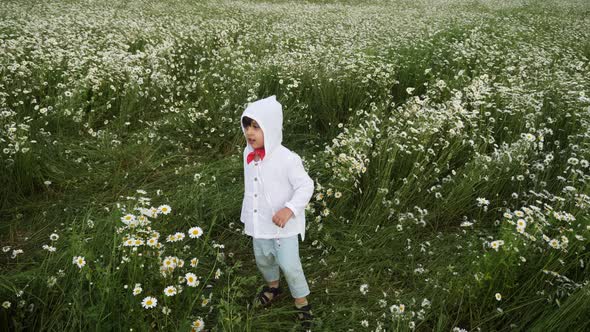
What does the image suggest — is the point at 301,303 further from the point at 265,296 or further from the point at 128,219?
the point at 128,219

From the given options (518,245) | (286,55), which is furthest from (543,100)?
(286,55)

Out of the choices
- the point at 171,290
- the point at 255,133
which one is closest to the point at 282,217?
the point at 255,133

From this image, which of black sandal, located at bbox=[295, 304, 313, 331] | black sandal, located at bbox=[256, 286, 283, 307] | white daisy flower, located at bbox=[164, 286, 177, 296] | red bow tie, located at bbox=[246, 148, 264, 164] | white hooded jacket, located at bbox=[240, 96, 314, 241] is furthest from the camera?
black sandal, located at bbox=[256, 286, 283, 307]

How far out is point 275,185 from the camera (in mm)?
2541

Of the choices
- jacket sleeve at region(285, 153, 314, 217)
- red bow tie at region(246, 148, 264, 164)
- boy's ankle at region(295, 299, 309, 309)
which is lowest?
boy's ankle at region(295, 299, 309, 309)

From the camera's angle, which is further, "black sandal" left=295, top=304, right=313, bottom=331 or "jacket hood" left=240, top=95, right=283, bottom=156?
"black sandal" left=295, top=304, right=313, bottom=331

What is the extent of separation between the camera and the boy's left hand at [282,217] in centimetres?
237

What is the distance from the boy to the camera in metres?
2.40

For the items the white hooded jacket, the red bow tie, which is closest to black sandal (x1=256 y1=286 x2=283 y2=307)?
the white hooded jacket

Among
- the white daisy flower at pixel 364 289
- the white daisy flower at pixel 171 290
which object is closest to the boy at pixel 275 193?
the white daisy flower at pixel 364 289

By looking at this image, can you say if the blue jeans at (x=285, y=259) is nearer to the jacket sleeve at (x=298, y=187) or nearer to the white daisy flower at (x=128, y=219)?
the jacket sleeve at (x=298, y=187)

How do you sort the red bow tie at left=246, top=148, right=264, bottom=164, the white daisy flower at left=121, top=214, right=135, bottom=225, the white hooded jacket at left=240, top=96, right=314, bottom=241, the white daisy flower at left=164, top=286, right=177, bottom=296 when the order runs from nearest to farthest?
the white daisy flower at left=164, top=286, right=177, bottom=296, the white daisy flower at left=121, top=214, right=135, bottom=225, the white hooded jacket at left=240, top=96, right=314, bottom=241, the red bow tie at left=246, top=148, right=264, bottom=164

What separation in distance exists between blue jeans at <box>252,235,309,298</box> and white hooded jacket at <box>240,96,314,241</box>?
0.08 meters

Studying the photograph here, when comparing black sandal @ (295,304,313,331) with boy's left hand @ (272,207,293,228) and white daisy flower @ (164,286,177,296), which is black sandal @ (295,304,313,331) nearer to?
boy's left hand @ (272,207,293,228)
